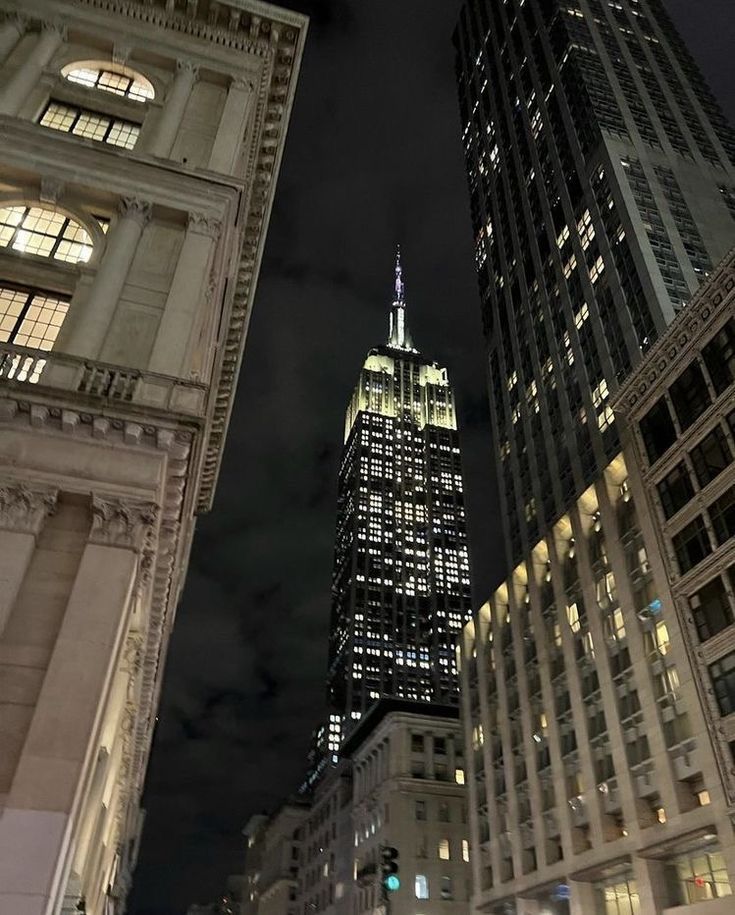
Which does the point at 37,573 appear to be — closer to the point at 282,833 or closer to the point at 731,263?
the point at 731,263

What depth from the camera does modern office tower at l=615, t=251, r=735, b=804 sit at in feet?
141

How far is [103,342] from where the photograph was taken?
20828mm

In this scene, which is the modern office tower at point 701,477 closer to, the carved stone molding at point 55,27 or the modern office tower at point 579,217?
the modern office tower at point 579,217

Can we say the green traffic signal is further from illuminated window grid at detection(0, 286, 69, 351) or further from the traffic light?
illuminated window grid at detection(0, 286, 69, 351)

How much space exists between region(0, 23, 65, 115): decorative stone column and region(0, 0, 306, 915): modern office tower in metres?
0.09

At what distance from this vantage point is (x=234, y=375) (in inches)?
1358

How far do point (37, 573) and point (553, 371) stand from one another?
77.5 metres

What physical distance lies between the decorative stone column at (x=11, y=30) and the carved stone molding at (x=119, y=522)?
69.4 feet

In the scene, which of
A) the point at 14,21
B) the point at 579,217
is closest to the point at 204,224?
the point at 14,21

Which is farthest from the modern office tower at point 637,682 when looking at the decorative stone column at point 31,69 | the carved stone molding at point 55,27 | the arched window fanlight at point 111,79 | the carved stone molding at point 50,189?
the decorative stone column at point 31,69

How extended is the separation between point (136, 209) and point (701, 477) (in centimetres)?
3945

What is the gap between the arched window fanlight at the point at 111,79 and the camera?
29.4 m

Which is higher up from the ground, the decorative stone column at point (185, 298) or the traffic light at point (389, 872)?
the decorative stone column at point (185, 298)

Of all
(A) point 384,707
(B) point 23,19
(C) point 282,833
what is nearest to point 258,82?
(B) point 23,19
